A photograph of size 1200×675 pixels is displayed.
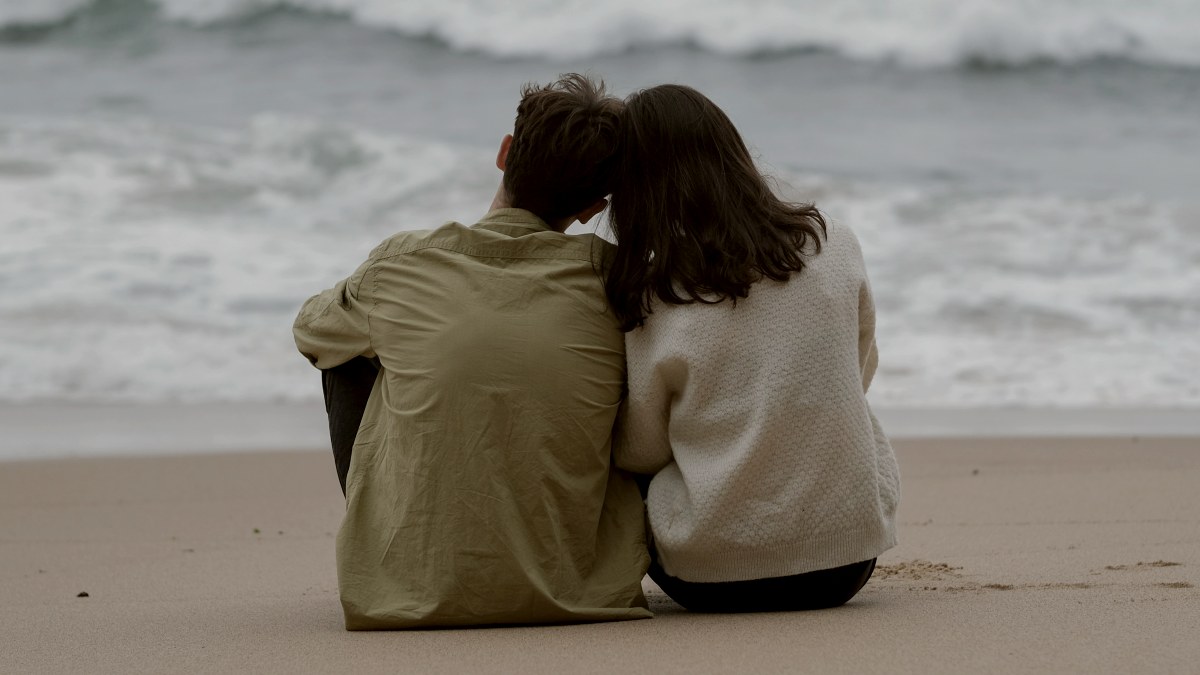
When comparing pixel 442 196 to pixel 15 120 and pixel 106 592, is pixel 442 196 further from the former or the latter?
pixel 106 592

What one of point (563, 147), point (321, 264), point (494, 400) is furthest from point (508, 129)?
point (494, 400)

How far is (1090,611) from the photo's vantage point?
2.36 metres

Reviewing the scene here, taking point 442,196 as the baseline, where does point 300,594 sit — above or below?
above

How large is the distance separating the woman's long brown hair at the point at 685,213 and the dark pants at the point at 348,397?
469 mm

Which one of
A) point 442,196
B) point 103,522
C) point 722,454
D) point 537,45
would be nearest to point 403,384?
point 722,454

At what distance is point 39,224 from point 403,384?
24.3 ft

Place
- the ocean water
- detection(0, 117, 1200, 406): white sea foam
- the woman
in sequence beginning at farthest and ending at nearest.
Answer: the ocean water < detection(0, 117, 1200, 406): white sea foam < the woman

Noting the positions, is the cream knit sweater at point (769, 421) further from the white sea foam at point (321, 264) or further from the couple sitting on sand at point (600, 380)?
the white sea foam at point (321, 264)

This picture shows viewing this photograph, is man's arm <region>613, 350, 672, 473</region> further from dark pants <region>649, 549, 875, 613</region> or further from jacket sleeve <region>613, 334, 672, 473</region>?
dark pants <region>649, 549, 875, 613</region>

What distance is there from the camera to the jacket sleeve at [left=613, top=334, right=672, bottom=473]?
7.34 ft

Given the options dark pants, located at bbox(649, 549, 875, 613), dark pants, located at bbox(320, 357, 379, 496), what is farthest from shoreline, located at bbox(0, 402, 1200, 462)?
dark pants, located at bbox(649, 549, 875, 613)

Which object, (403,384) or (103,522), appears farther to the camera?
(103,522)

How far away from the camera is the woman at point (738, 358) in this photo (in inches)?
85.8

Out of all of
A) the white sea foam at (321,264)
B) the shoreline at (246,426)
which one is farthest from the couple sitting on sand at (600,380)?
the white sea foam at (321,264)
